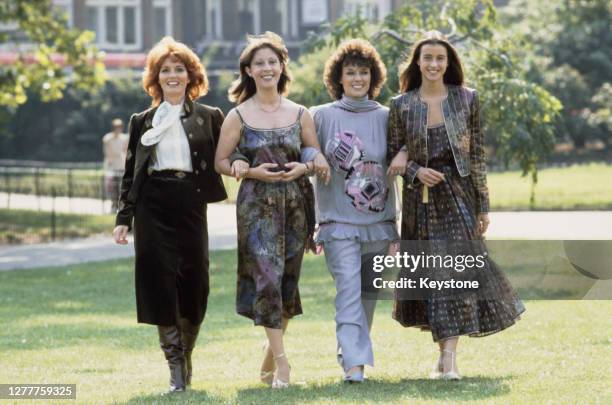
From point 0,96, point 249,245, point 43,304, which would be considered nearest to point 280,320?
point 249,245

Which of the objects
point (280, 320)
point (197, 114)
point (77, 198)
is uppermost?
point (197, 114)

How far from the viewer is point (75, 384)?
8.97 m

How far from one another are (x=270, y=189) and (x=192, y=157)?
0.53 meters

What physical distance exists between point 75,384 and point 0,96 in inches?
610

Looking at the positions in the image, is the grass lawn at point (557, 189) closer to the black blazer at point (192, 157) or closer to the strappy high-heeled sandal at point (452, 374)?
the strappy high-heeled sandal at point (452, 374)

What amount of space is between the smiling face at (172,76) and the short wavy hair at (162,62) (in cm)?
2

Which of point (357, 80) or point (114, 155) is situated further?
point (114, 155)

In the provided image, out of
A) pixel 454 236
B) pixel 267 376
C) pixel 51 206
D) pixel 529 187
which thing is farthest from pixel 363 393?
pixel 529 187

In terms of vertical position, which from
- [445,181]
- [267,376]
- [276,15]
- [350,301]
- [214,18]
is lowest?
[214,18]

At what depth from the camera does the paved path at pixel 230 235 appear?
1823 centimetres

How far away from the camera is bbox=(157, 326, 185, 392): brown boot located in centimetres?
827

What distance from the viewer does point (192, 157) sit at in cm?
834

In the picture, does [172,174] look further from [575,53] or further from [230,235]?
[575,53]

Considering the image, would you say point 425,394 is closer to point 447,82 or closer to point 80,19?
point 447,82
